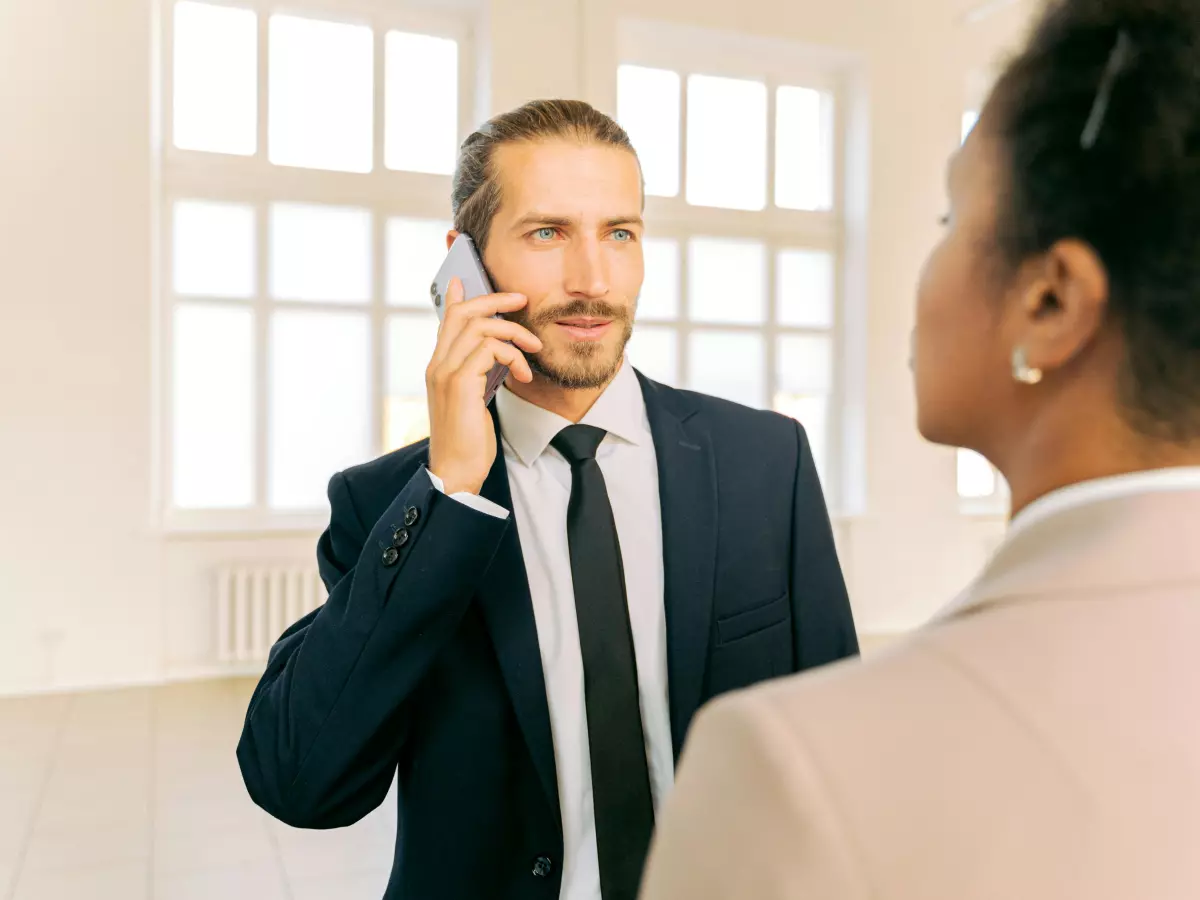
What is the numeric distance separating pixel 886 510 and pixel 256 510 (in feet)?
13.7

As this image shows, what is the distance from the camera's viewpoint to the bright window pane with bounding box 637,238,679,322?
21.6ft

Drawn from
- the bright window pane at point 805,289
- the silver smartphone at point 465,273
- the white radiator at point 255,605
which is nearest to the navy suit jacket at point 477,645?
the silver smartphone at point 465,273

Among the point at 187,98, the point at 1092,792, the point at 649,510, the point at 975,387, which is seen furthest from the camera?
the point at 187,98

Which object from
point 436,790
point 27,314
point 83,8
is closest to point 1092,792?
point 436,790

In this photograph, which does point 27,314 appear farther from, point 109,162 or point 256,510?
point 256,510

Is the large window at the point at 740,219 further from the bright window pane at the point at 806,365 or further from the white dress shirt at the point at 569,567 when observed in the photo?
the white dress shirt at the point at 569,567

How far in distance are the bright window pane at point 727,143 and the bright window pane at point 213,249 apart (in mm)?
2969

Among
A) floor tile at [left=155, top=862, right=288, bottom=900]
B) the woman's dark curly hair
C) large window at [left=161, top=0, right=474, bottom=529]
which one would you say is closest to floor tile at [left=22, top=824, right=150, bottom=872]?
floor tile at [left=155, top=862, right=288, bottom=900]

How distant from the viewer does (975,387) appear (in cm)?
53

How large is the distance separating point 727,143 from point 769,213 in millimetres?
571

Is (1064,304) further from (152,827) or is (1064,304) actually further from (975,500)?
(975,500)

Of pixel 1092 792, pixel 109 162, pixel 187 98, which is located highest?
pixel 187 98

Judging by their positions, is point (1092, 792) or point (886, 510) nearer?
point (1092, 792)

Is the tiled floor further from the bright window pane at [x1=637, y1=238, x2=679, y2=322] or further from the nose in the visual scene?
the bright window pane at [x1=637, y1=238, x2=679, y2=322]
